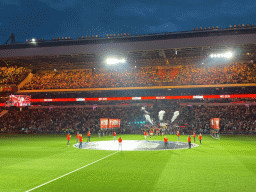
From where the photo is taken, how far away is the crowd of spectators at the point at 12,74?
204 feet

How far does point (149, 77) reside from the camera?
5881cm

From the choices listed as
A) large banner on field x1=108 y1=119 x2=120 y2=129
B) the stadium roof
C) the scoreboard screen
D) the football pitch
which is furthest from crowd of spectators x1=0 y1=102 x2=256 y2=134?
the football pitch

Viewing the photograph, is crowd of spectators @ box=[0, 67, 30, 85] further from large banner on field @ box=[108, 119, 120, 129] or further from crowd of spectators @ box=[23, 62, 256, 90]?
large banner on field @ box=[108, 119, 120, 129]

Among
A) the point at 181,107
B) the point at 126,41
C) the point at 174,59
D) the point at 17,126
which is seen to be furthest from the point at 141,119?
the point at 17,126

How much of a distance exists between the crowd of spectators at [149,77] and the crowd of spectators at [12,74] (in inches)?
102

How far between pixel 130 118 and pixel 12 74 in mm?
32921

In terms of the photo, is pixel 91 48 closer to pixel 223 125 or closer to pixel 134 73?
pixel 134 73

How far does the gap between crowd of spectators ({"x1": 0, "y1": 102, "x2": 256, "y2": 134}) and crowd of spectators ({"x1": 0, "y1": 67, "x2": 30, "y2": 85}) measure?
323 inches

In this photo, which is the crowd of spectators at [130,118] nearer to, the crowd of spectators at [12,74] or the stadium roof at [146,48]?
the crowd of spectators at [12,74]

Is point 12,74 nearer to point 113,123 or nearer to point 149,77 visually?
point 113,123

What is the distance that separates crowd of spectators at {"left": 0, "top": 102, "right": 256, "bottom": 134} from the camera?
52625 millimetres

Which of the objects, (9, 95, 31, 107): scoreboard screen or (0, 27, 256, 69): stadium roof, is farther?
A: (9, 95, 31, 107): scoreboard screen

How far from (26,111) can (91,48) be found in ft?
91.7

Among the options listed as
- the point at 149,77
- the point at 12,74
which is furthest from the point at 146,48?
the point at 12,74
